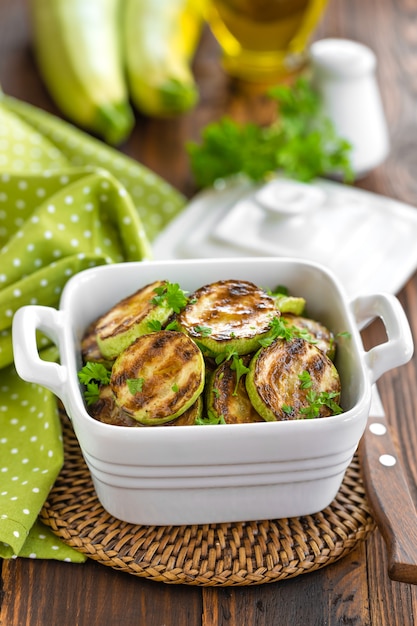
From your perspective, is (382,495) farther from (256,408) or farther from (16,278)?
(16,278)

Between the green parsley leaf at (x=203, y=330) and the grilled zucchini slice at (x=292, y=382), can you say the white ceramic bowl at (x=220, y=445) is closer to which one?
the grilled zucchini slice at (x=292, y=382)

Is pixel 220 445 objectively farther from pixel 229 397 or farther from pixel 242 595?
pixel 242 595

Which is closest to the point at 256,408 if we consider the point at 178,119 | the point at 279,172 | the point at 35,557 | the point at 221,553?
the point at 221,553

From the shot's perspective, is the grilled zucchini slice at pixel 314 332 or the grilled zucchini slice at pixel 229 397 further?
the grilled zucchini slice at pixel 314 332

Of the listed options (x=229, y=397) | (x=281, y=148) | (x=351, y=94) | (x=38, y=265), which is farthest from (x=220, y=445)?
(x=351, y=94)

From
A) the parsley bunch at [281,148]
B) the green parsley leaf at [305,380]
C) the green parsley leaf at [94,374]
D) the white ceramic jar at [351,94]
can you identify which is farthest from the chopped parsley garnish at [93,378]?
the white ceramic jar at [351,94]

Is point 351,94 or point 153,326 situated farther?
point 351,94
